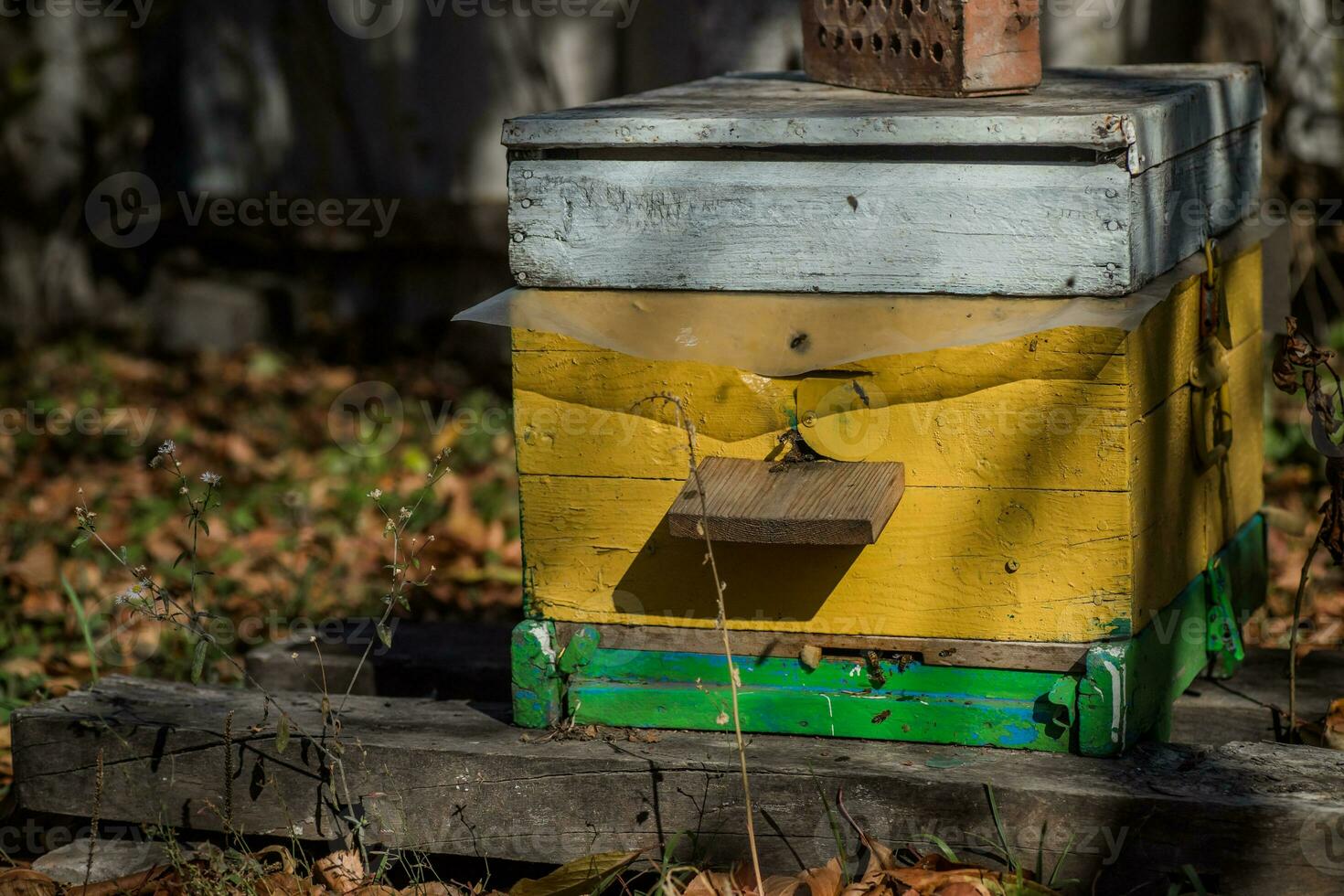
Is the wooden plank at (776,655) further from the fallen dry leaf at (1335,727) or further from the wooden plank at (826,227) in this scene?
the wooden plank at (826,227)

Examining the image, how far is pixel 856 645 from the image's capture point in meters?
2.13

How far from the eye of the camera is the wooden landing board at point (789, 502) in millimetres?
1935

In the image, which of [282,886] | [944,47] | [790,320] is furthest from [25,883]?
[944,47]

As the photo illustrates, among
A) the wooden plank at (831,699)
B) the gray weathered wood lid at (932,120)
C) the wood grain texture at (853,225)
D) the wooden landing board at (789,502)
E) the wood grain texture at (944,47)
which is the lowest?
the wooden plank at (831,699)

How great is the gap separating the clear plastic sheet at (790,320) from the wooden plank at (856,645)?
40 centimetres

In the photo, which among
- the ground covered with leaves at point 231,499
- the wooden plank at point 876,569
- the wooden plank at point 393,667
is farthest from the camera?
the ground covered with leaves at point 231,499

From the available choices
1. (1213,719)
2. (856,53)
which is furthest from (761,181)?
(1213,719)

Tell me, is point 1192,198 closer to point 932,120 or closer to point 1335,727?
point 932,120

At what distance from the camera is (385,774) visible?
2256 millimetres

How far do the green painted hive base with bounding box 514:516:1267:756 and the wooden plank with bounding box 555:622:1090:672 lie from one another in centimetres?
1

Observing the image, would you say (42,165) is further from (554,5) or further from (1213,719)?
(1213,719)

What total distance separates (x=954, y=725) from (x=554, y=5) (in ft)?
14.1

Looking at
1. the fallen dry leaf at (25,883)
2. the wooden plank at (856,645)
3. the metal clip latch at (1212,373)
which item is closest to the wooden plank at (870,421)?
the wooden plank at (856,645)

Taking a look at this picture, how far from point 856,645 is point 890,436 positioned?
12.3 inches
